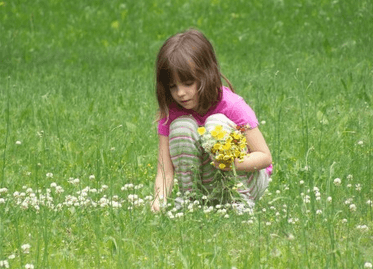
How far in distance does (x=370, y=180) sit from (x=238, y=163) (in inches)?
32.5

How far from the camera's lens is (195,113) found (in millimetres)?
4305

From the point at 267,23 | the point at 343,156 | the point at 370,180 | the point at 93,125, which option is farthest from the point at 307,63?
the point at 370,180

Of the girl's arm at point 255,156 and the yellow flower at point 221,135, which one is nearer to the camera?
the yellow flower at point 221,135

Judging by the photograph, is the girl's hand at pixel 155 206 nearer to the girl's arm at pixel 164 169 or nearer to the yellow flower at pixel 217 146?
the girl's arm at pixel 164 169

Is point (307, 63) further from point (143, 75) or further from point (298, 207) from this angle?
point (298, 207)

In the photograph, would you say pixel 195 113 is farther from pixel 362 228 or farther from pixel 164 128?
pixel 362 228

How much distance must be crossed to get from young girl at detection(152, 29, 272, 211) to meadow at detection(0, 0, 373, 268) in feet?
0.58

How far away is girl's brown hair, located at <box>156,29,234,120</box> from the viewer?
403cm

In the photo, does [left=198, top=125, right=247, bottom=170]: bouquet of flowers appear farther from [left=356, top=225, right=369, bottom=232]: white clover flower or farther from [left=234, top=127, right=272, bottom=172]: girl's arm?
[left=356, top=225, right=369, bottom=232]: white clover flower

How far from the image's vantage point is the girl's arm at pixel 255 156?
3994 millimetres

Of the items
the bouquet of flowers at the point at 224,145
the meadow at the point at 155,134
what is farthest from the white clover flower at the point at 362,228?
the bouquet of flowers at the point at 224,145

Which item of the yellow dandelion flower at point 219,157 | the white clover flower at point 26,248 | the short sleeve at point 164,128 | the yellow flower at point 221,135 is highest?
the short sleeve at point 164,128

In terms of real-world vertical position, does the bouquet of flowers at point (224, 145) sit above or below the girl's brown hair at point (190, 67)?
below

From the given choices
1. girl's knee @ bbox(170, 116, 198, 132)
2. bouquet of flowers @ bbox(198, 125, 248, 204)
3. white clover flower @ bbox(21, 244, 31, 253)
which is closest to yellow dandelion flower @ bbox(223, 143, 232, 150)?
bouquet of flowers @ bbox(198, 125, 248, 204)
